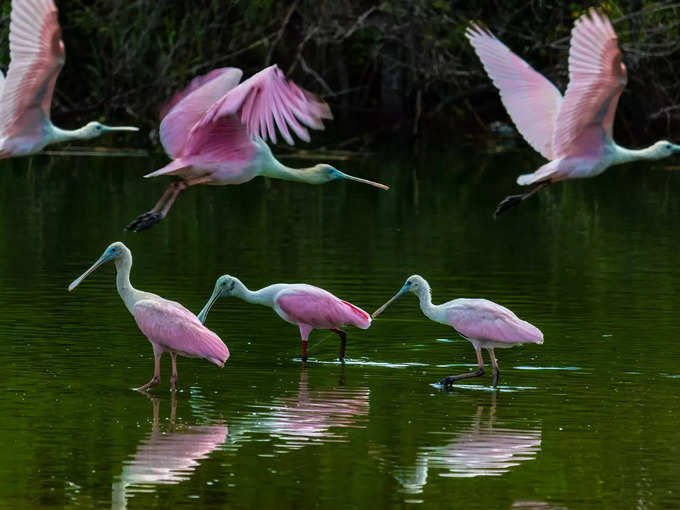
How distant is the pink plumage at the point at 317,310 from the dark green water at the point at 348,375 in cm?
29

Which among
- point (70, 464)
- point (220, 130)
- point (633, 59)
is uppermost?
point (633, 59)

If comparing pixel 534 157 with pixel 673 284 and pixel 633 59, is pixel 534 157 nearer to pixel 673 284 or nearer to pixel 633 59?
pixel 633 59

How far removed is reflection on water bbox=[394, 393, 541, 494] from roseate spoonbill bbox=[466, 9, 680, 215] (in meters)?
3.52

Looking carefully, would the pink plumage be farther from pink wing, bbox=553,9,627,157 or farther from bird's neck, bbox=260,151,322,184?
pink wing, bbox=553,9,627,157

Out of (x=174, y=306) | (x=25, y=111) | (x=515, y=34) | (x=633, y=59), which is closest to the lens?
(x=174, y=306)

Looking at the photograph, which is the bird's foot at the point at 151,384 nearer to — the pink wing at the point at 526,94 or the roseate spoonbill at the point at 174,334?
the roseate spoonbill at the point at 174,334

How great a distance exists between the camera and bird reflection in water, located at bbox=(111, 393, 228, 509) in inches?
351

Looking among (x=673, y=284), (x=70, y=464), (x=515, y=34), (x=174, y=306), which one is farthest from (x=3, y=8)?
(x=70, y=464)

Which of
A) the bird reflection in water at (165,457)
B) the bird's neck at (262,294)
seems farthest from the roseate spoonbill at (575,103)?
the bird reflection in water at (165,457)

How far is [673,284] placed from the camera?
17359mm

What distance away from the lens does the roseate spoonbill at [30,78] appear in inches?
527

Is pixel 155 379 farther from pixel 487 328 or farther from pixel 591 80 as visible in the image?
pixel 591 80

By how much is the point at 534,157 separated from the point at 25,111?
2061 centimetres

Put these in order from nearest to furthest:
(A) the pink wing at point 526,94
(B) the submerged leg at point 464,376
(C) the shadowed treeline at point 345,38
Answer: (B) the submerged leg at point 464,376
(A) the pink wing at point 526,94
(C) the shadowed treeline at point 345,38
